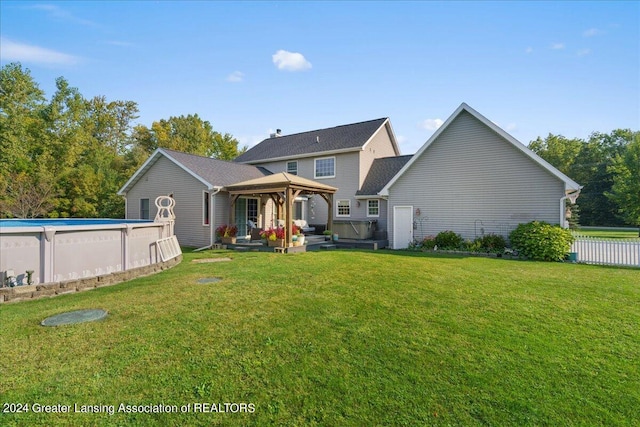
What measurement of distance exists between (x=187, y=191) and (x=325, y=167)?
894cm

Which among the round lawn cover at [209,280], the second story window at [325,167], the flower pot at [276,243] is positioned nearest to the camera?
the round lawn cover at [209,280]

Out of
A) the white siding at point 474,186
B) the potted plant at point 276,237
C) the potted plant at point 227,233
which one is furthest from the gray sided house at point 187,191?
the white siding at point 474,186

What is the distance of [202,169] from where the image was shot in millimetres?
15641

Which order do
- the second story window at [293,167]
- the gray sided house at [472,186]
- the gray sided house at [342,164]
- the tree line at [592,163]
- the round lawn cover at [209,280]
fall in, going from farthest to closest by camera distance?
the tree line at [592,163] < the second story window at [293,167] < the gray sided house at [342,164] < the gray sided house at [472,186] < the round lawn cover at [209,280]

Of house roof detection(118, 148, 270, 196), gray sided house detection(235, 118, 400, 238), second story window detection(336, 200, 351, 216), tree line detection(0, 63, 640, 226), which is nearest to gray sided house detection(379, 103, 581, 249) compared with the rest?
gray sided house detection(235, 118, 400, 238)

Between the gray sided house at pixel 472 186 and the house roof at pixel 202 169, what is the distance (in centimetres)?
859

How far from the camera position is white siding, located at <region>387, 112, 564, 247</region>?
12133 mm

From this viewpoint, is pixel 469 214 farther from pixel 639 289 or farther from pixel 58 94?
pixel 58 94

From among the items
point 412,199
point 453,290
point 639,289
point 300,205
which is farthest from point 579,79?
point 300,205

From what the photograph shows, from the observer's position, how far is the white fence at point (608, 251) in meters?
9.77

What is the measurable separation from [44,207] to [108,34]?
17.2 metres

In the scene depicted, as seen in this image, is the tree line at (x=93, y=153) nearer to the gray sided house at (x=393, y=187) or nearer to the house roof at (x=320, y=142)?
the gray sided house at (x=393, y=187)

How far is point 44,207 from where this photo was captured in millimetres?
22266

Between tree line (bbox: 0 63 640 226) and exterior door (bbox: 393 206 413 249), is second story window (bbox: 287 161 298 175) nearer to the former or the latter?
exterior door (bbox: 393 206 413 249)
